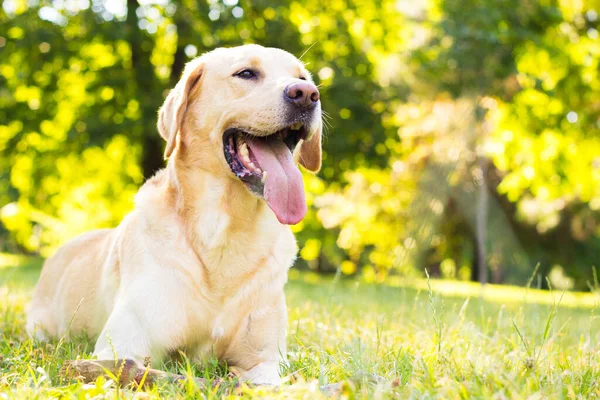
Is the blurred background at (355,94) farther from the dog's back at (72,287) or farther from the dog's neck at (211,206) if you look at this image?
the dog's neck at (211,206)

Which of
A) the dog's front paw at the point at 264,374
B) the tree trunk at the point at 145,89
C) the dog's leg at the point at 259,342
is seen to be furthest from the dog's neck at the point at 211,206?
the tree trunk at the point at 145,89

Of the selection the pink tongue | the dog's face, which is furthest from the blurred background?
the pink tongue

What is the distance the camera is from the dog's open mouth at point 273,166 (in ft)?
10.2

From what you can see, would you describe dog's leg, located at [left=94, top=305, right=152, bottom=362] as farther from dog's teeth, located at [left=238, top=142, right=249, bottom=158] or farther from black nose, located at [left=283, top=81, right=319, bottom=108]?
black nose, located at [left=283, top=81, right=319, bottom=108]

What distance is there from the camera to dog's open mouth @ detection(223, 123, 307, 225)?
3.10 metres

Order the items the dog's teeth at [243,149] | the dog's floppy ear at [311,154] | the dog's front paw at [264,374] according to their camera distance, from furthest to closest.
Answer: the dog's floppy ear at [311,154] → the dog's teeth at [243,149] → the dog's front paw at [264,374]

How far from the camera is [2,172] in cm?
1310

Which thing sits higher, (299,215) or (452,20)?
(452,20)

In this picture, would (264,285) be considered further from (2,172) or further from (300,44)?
(2,172)

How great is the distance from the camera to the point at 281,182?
10.2ft

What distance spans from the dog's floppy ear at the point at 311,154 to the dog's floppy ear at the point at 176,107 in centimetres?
73

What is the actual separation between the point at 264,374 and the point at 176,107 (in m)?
1.40

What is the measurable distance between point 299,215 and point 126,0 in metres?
9.83

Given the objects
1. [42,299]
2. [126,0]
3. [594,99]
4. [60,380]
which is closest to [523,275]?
[594,99]
